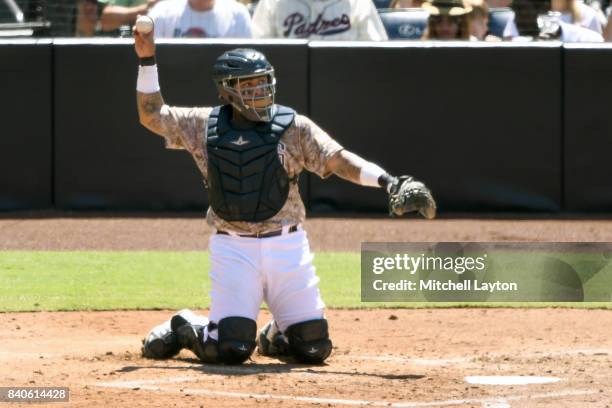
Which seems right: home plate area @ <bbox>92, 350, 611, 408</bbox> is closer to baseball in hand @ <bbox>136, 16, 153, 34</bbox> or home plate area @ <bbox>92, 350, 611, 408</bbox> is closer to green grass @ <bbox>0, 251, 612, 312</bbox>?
baseball in hand @ <bbox>136, 16, 153, 34</bbox>

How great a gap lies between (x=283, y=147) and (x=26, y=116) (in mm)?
6164

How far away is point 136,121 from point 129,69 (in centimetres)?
47

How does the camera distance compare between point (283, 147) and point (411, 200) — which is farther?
point (283, 147)

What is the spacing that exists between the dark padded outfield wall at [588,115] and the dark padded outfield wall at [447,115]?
6.0 inches

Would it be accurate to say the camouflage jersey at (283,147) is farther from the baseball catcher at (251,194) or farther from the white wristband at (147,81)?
the white wristband at (147,81)

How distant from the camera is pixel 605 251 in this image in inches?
412

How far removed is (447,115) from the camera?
12.2m

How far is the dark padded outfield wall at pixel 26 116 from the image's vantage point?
12.2 metres

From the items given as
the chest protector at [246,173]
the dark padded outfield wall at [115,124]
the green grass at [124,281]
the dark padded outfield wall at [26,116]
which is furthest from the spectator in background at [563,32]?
the chest protector at [246,173]

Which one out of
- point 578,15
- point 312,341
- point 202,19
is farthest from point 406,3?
point 312,341

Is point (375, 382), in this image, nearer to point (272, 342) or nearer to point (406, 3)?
point (272, 342)

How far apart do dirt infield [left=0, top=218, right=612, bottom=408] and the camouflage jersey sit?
696mm

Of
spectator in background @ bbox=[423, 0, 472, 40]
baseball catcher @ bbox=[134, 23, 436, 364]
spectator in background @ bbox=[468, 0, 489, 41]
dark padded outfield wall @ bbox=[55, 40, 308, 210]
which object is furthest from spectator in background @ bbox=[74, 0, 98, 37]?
baseball catcher @ bbox=[134, 23, 436, 364]

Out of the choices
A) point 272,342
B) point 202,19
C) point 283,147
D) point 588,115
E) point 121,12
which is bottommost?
point 588,115
